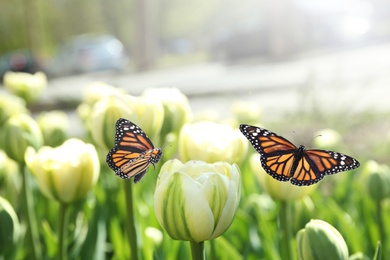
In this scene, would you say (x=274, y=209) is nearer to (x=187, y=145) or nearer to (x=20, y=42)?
(x=187, y=145)

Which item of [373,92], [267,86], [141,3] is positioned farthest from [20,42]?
[373,92]

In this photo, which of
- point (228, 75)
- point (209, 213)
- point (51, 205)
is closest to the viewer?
point (209, 213)

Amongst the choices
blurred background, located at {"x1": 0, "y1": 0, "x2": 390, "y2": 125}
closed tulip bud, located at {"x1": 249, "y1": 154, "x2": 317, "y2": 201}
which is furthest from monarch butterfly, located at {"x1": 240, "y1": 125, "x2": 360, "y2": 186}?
blurred background, located at {"x1": 0, "y1": 0, "x2": 390, "y2": 125}

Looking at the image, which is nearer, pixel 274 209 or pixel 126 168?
pixel 126 168

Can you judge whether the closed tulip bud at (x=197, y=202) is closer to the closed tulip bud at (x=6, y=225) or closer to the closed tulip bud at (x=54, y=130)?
the closed tulip bud at (x=6, y=225)

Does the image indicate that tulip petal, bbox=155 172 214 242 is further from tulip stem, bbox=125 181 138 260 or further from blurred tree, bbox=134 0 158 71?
blurred tree, bbox=134 0 158 71
